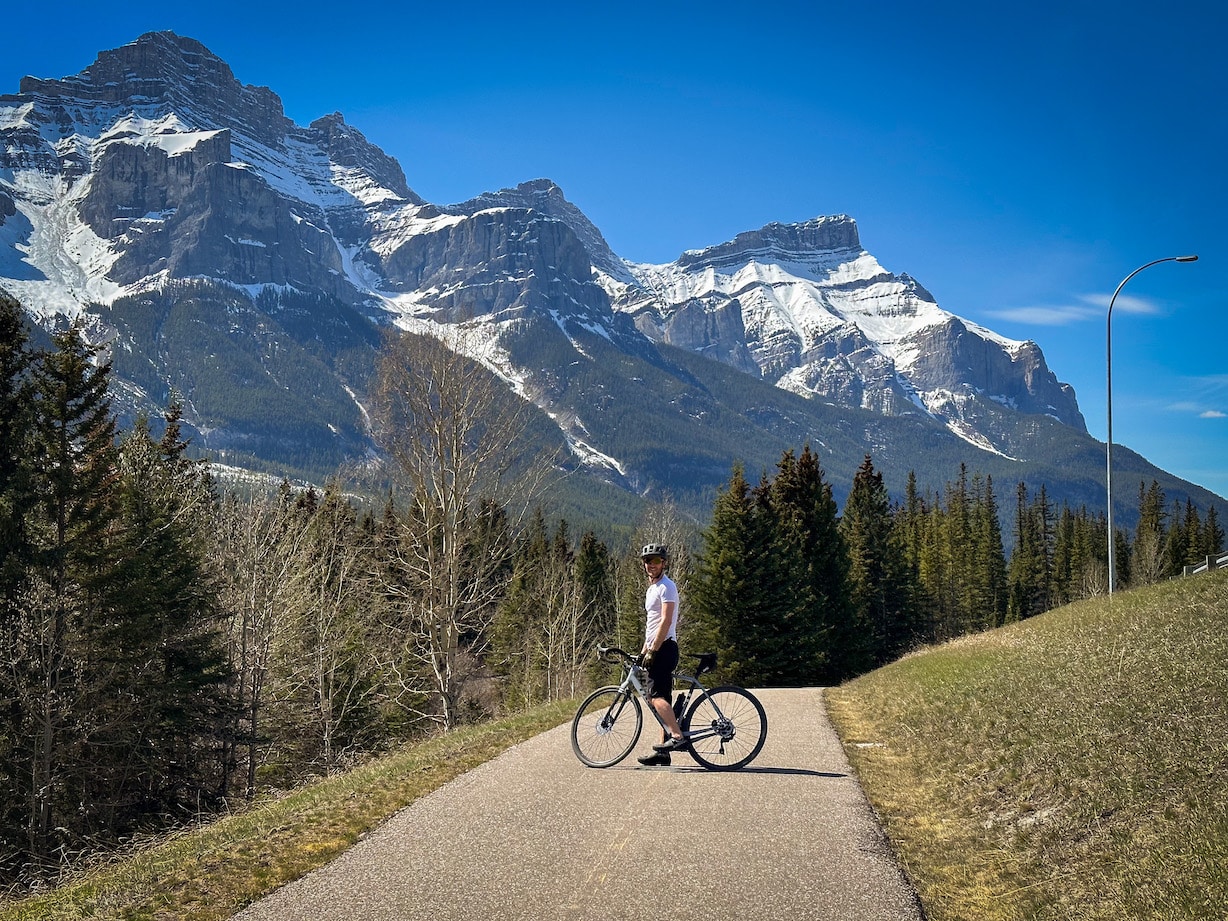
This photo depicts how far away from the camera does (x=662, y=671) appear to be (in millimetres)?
9945

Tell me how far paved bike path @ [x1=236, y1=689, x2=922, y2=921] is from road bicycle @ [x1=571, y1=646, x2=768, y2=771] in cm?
31

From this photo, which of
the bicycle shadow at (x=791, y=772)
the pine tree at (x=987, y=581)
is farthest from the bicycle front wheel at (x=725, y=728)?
the pine tree at (x=987, y=581)

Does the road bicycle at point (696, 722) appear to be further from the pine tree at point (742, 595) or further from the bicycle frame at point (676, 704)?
the pine tree at point (742, 595)

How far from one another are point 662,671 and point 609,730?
3.58 ft

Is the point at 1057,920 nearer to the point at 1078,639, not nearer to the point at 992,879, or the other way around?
the point at 992,879

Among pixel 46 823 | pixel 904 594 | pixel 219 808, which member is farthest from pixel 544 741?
pixel 904 594

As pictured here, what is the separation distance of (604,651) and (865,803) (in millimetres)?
3022

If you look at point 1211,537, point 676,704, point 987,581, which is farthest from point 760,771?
point 1211,537

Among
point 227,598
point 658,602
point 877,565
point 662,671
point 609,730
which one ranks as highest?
point 877,565

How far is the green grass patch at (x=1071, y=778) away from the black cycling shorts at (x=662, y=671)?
2.38 metres

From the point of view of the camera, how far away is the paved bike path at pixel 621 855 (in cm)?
586

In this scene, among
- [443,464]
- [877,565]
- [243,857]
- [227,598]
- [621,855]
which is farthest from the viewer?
[877,565]

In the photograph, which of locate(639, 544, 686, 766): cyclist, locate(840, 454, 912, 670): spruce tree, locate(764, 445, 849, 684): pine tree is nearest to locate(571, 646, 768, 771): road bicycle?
locate(639, 544, 686, 766): cyclist

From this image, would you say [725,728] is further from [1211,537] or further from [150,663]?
[1211,537]
